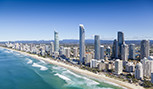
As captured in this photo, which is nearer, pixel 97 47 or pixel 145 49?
pixel 145 49

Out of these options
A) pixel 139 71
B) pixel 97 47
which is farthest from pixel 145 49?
pixel 139 71

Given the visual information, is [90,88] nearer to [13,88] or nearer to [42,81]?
[42,81]

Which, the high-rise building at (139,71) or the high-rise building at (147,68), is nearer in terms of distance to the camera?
the high-rise building at (139,71)

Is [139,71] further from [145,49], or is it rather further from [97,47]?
[97,47]

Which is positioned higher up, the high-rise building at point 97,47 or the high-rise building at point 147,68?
the high-rise building at point 97,47

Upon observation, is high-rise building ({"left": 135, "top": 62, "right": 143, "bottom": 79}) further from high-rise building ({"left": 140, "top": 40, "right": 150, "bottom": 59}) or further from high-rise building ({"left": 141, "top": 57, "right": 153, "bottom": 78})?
high-rise building ({"left": 140, "top": 40, "right": 150, "bottom": 59})

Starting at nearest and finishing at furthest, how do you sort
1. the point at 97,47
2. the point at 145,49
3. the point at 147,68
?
the point at 147,68 → the point at 145,49 → the point at 97,47

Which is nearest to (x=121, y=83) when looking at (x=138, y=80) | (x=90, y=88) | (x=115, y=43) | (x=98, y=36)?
(x=138, y=80)

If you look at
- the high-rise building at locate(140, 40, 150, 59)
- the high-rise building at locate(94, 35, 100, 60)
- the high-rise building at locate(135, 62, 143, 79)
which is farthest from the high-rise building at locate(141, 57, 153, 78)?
the high-rise building at locate(94, 35, 100, 60)

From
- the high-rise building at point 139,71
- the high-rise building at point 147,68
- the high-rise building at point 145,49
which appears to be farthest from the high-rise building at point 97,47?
the high-rise building at point 139,71

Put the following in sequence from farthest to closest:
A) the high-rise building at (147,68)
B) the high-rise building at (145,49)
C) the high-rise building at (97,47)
Result: 1. the high-rise building at (97,47)
2. the high-rise building at (145,49)
3. the high-rise building at (147,68)

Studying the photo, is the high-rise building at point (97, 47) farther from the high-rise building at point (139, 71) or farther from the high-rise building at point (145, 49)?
the high-rise building at point (139, 71)
